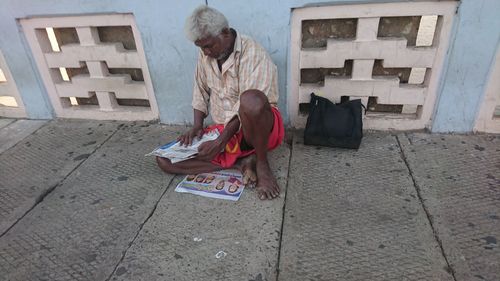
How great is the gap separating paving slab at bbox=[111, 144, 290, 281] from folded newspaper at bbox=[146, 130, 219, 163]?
0.82 ft

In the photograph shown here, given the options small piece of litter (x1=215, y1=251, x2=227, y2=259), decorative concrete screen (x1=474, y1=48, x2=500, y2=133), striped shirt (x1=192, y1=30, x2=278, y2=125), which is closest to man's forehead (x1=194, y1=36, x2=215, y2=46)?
striped shirt (x1=192, y1=30, x2=278, y2=125)

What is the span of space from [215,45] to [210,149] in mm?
641

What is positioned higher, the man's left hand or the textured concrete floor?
the man's left hand

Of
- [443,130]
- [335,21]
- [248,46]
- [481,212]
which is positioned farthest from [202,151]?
→ [443,130]

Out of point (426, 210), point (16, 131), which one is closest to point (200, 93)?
point (426, 210)

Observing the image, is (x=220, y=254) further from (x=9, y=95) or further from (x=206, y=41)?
(x=9, y=95)

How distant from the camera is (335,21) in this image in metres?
2.52

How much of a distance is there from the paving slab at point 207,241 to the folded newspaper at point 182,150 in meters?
0.25

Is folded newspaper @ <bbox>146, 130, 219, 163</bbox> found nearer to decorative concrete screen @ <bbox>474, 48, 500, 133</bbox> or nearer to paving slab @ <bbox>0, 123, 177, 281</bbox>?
paving slab @ <bbox>0, 123, 177, 281</bbox>

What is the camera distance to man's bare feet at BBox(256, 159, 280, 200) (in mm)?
2123

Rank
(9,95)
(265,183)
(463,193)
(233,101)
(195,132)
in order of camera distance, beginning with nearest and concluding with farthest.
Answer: (463,193) → (265,183) → (233,101) → (195,132) → (9,95)

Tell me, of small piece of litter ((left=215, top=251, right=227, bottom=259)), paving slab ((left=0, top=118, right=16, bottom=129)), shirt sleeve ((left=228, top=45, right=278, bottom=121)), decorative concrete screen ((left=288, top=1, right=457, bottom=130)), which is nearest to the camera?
small piece of litter ((left=215, top=251, right=227, bottom=259))

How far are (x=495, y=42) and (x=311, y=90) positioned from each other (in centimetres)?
124

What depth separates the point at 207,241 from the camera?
6.13 ft
